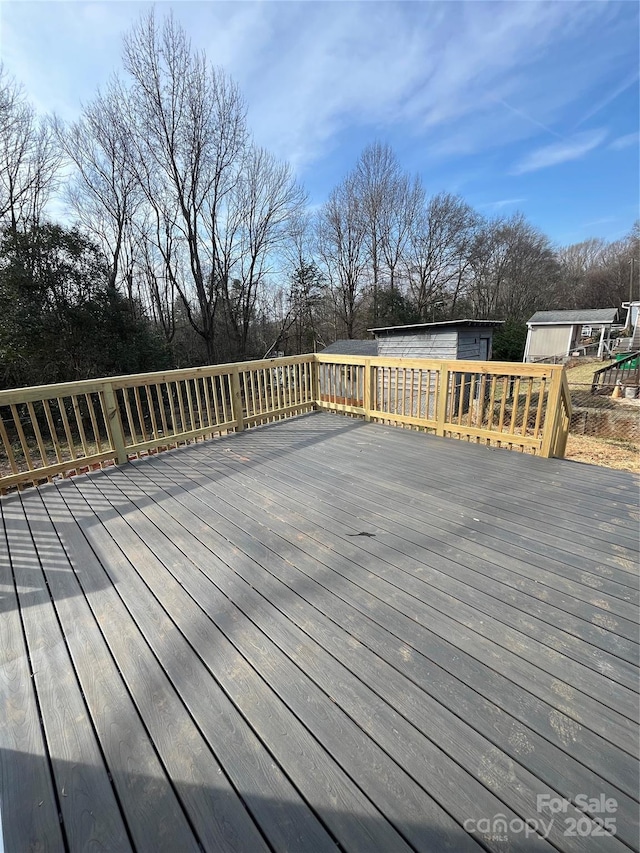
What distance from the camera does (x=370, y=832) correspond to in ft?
3.13

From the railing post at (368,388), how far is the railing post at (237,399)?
1735 millimetres

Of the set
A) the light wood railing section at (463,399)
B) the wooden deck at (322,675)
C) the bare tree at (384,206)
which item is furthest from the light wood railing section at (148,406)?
the bare tree at (384,206)

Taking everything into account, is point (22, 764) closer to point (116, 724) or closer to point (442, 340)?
point (116, 724)

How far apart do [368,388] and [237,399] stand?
1823 mm

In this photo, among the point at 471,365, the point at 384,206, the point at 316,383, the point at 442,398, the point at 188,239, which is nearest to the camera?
the point at 471,365

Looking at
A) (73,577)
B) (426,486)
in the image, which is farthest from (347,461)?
(73,577)

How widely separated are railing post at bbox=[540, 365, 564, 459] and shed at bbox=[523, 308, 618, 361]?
19013mm

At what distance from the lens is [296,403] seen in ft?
18.5

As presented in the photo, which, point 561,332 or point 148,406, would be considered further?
point 561,332

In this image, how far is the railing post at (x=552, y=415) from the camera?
11.1ft

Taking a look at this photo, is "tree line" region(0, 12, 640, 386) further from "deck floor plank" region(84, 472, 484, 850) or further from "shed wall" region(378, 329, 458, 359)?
"deck floor plank" region(84, 472, 484, 850)

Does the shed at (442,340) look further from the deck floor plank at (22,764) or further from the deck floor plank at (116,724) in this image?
the deck floor plank at (22,764)

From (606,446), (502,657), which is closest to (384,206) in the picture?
(606,446)

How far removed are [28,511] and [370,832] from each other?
10.3 ft
